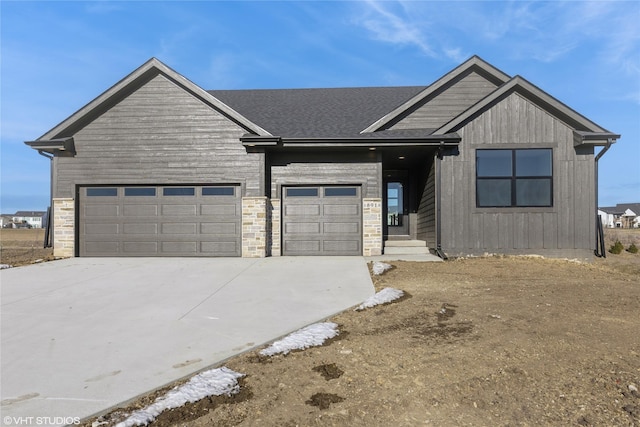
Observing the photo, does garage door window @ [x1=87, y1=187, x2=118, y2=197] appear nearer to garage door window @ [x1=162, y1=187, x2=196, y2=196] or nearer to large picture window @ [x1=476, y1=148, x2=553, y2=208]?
garage door window @ [x1=162, y1=187, x2=196, y2=196]

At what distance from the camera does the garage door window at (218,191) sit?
11328 millimetres

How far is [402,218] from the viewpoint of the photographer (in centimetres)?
1398

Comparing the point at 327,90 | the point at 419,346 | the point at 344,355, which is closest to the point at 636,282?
the point at 419,346

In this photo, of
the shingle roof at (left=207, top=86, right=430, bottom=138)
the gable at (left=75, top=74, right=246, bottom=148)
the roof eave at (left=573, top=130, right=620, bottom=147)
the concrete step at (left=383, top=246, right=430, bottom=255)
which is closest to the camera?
the roof eave at (left=573, top=130, right=620, bottom=147)

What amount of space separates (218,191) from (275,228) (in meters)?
2.19

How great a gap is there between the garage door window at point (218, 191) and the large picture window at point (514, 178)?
25.2ft

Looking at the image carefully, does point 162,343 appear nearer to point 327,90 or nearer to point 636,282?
point 636,282

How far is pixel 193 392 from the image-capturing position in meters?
2.84

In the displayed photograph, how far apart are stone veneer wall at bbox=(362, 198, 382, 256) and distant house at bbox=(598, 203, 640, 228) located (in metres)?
81.9

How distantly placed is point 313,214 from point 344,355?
8.07 metres

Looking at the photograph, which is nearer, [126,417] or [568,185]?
[126,417]

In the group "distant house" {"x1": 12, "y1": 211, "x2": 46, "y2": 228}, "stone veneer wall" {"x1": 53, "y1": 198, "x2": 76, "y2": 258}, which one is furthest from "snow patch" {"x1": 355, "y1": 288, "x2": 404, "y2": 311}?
"distant house" {"x1": 12, "y1": 211, "x2": 46, "y2": 228}

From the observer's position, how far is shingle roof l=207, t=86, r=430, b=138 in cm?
1192

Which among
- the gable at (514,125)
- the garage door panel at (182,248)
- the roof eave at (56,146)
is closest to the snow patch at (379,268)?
the gable at (514,125)
